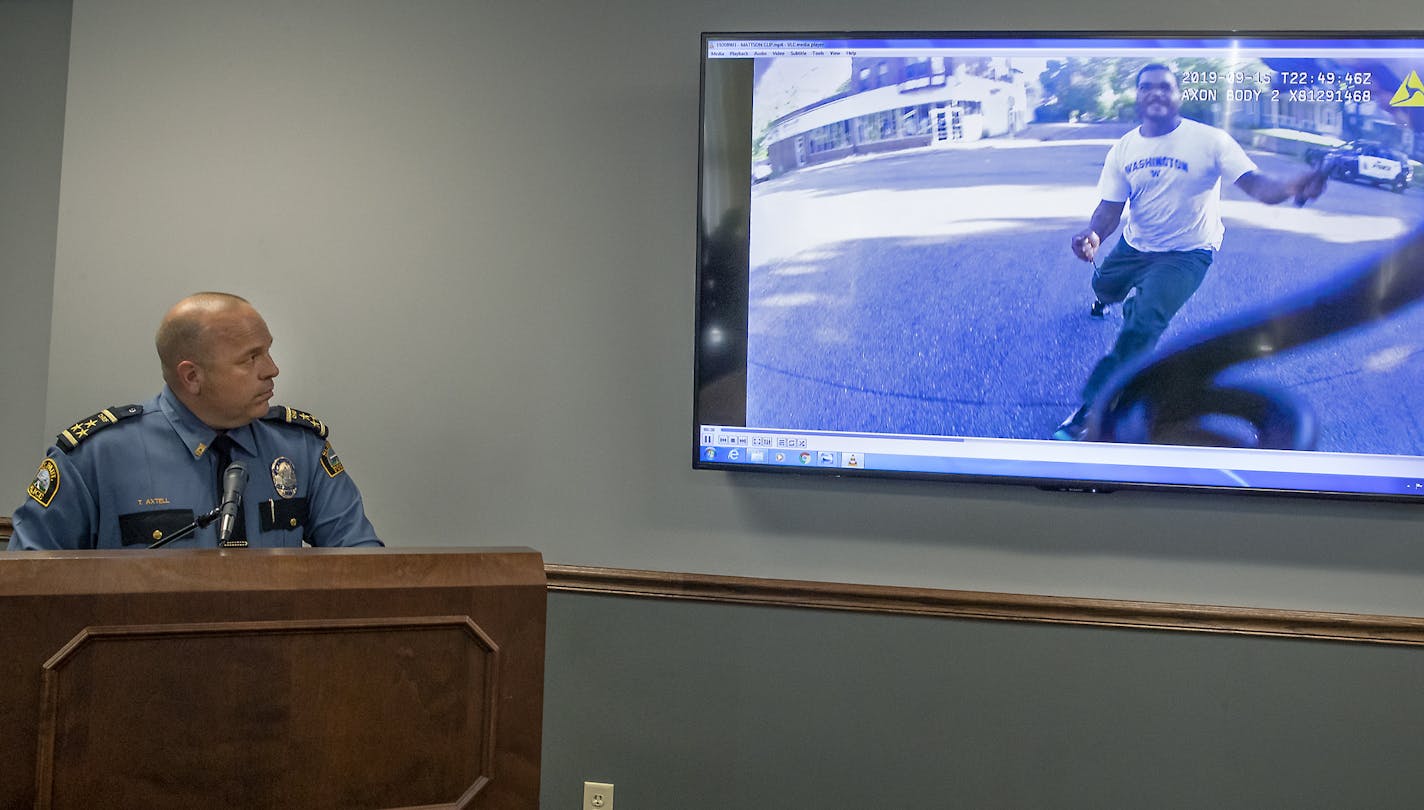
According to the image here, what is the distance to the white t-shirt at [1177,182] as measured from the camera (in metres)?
2.08

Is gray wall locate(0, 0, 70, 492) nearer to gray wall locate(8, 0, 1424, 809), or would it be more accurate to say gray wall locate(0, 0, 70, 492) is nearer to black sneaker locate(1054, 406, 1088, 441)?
gray wall locate(8, 0, 1424, 809)

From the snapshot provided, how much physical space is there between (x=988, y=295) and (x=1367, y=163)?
2.61 feet

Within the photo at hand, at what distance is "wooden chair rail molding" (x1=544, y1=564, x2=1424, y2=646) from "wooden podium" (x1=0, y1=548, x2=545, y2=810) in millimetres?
1218

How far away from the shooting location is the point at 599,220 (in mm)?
2430

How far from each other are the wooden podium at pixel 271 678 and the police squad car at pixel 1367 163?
1.86m

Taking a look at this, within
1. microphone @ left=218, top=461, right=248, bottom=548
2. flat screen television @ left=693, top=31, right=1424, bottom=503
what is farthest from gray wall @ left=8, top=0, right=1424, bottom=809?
microphone @ left=218, top=461, right=248, bottom=548

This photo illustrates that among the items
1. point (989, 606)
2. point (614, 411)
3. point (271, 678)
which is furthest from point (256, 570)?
point (989, 606)

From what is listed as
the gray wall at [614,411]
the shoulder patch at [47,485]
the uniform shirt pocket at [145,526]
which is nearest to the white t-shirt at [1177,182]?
the gray wall at [614,411]

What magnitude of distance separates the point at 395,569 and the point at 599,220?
4.82 ft

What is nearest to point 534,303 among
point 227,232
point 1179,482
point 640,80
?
point 640,80

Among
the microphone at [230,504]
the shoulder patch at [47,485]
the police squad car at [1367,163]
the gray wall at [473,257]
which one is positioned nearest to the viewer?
the microphone at [230,504]

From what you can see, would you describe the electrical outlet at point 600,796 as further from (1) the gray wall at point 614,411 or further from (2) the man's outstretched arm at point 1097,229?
(2) the man's outstretched arm at point 1097,229

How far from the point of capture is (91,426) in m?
2.01

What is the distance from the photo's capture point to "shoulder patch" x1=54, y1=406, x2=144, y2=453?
198 cm
